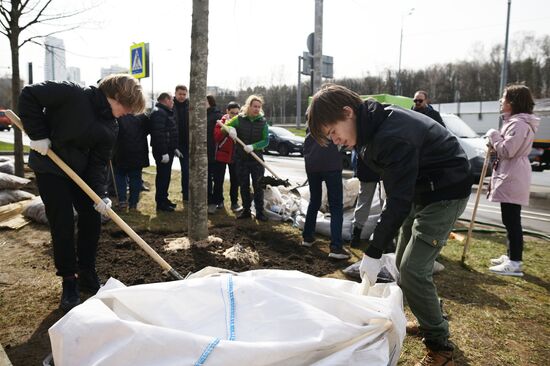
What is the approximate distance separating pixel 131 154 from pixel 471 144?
8285mm

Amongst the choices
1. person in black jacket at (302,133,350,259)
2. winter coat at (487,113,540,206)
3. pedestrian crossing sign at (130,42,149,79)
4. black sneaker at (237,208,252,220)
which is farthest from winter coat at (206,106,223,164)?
winter coat at (487,113,540,206)

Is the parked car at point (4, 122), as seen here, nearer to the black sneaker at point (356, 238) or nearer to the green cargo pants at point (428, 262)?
the black sneaker at point (356, 238)

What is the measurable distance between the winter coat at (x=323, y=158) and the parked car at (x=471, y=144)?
234 inches

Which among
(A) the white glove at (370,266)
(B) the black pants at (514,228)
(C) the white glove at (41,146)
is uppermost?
(C) the white glove at (41,146)

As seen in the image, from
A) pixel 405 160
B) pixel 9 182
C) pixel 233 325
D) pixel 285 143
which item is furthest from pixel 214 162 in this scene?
pixel 285 143

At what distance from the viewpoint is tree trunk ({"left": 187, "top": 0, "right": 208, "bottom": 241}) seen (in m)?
4.24

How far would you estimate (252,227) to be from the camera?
546cm

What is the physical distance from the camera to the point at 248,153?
5980 millimetres

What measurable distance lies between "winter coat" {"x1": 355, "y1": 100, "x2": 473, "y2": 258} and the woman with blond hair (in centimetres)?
377

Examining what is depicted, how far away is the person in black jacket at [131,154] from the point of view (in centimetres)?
612

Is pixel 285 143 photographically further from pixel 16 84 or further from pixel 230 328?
pixel 230 328

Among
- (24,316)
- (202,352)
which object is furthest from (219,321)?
(24,316)

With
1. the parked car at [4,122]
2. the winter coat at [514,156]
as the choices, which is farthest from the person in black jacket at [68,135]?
the parked car at [4,122]

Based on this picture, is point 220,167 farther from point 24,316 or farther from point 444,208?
point 444,208
